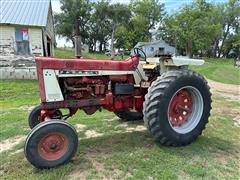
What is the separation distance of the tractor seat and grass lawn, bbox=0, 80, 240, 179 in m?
1.27

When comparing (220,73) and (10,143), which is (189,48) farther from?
(10,143)

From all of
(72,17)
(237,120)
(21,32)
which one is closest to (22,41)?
(21,32)

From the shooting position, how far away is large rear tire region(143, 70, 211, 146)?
4.16 meters

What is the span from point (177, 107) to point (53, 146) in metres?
2.13

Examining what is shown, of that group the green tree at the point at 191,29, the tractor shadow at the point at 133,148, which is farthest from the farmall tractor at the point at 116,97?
the green tree at the point at 191,29

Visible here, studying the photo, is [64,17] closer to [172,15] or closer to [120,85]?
[172,15]

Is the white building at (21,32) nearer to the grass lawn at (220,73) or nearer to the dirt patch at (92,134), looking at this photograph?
the dirt patch at (92,134)

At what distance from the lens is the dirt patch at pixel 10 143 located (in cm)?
466

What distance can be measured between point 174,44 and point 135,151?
2053 inches

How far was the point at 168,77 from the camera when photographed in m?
4.29

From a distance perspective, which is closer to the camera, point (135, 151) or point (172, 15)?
point (135, 151)

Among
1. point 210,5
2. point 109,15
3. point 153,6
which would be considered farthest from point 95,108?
point 210,5

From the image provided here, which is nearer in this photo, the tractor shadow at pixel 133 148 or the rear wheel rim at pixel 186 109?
the tractor shadow at pixel 133 148

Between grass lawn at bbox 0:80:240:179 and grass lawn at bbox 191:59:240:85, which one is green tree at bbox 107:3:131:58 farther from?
grass lawn at bbox 0:80:240:179
